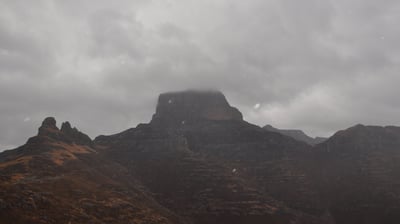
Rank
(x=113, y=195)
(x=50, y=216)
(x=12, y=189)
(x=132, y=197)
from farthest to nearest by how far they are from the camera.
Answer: (x=132, y=197), (x=113, y=195), (x=12, y=189), (x=50, y=216)

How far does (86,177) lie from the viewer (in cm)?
19688

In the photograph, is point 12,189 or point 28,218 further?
point 12,189

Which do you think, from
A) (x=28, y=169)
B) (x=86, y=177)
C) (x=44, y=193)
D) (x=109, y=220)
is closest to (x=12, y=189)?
(x=44, y=193)

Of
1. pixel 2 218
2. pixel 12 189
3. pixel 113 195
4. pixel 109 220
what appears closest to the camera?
pixel 2 218

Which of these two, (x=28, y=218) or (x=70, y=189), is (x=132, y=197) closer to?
(x=70, y=189)

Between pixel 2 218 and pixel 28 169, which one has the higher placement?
pixel 28 169

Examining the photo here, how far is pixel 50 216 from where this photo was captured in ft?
399

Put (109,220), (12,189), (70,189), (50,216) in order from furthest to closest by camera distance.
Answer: (70,189) < (109,220) < (12,189) < (50,216)

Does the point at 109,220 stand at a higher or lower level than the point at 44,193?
lower

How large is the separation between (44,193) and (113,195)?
41650 millimetres

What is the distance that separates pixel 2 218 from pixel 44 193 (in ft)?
114

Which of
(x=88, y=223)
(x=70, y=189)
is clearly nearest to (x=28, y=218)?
(x=88, y=223)

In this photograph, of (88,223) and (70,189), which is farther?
(70,189)

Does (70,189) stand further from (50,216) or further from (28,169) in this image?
(50,216)
